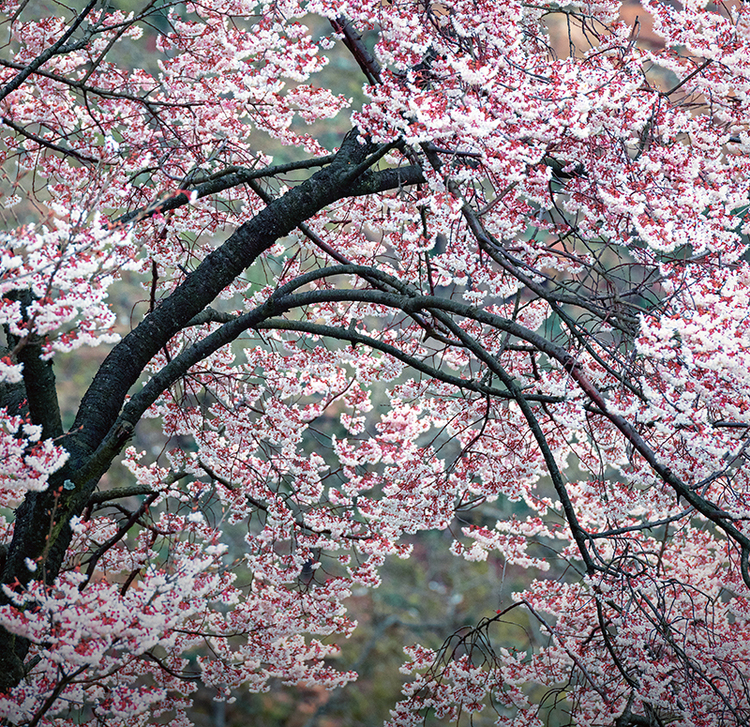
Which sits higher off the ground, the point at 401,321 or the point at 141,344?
the point at 401,321

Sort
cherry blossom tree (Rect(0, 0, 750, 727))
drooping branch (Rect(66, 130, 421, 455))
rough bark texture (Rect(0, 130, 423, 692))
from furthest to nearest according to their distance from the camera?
drooping branch (Rect(66, 130, 421, 455)) → rough bark texture (Rect(0, 130, 423, 692)) → cherry blossom tree (Rect(0, 0, 750, 727))

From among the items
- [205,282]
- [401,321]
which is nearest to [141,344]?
[205,282]

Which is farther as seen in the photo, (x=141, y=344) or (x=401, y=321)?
(x=401, y=321)

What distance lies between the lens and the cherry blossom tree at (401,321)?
2.52 metres

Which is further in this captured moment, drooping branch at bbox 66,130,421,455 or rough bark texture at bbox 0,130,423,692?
drooping branch at bbox 66,130,421,455

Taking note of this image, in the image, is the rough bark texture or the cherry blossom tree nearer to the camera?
the cherry blossom tree

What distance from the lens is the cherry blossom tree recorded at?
252 cm

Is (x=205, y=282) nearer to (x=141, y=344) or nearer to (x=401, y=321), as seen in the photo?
(x=141, y=344)

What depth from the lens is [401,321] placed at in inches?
152

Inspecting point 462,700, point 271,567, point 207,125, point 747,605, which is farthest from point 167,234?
point 747,605

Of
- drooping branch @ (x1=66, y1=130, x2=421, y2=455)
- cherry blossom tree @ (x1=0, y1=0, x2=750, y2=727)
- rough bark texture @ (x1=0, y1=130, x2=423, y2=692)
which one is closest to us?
cherry blossom tree @ (x1=0, y1=0, x2=750, y2=727)

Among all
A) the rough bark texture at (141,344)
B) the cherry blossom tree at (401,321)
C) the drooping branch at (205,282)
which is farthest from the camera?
the drooping branch at (205,282)

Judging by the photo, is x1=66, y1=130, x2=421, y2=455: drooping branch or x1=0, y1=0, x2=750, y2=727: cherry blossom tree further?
x1=66, y1=130, x2=421, y2=455: drooping branch

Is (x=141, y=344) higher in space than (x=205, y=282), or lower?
lower
